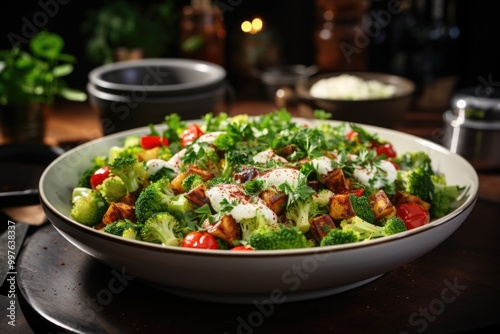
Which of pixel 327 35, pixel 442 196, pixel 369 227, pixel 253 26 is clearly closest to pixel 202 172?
pixel 369 227

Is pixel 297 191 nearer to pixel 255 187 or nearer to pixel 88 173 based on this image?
pixel 255 187

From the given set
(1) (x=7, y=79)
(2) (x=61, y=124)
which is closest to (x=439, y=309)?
(1) (x=7, y=79)

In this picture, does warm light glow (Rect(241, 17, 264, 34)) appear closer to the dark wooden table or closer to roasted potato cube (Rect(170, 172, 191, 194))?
roasted potato cube (Rect(170, 172, 191, 194))

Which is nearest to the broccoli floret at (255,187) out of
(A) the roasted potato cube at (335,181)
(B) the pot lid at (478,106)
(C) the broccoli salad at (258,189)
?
(C) the broccoli salad at (258,189)

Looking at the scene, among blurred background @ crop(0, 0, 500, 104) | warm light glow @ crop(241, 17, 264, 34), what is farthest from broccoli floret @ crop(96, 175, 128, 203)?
warm light glow @ crop(241, 17, 264, 34)

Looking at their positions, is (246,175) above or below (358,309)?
above

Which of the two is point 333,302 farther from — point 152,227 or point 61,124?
point 61,124
